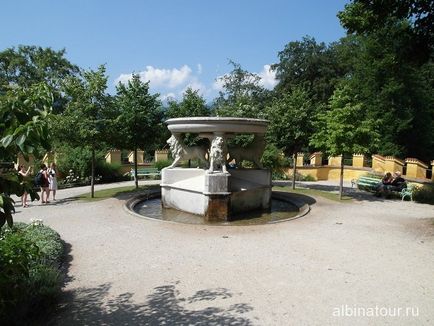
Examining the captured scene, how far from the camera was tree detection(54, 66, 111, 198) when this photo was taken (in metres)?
14.7

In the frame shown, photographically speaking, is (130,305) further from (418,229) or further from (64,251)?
(418,229)

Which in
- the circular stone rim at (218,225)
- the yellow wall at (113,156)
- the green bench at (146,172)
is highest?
the yellow wall at (113,156)

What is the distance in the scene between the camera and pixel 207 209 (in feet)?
40.2

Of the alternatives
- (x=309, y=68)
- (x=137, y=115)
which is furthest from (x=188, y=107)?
(x=309, y=68)

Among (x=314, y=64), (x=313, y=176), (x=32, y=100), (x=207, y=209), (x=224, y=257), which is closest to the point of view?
(x=32, y=100)

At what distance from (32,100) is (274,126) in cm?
1639

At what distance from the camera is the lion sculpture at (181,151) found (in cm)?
1406

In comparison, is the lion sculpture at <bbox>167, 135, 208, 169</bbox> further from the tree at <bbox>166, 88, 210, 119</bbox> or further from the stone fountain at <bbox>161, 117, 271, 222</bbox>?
the tree at <bbox>166, 88, 210, 119</bbox>

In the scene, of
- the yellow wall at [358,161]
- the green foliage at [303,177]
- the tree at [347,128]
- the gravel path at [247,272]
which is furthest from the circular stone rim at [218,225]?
the yellow wall at [358,161]

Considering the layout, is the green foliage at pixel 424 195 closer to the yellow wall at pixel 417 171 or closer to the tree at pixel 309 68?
the yellow wall at pixel 417 171

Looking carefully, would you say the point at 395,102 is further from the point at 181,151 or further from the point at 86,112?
the point at 86,112

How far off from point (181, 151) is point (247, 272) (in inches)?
300

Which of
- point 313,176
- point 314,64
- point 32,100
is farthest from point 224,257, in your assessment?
point 314,64

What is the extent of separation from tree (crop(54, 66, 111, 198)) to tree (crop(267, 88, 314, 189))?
8.46m
